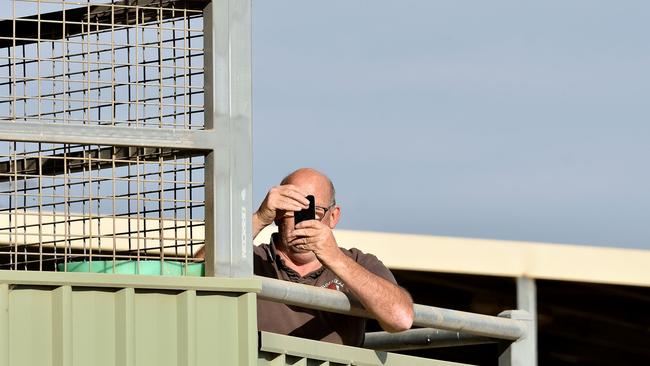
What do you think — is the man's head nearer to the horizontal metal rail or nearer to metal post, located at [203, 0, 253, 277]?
the horizontal metal rail

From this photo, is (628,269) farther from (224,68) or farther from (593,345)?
(224,68)

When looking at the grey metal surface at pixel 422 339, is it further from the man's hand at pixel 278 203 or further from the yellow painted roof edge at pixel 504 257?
the yellow painted roof edge at pixel 504 257

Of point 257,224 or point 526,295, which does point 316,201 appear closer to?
point 257,224

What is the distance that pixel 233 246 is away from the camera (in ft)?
15.2

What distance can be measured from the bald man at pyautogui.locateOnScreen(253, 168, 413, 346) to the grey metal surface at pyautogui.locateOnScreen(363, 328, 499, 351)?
400 millimetres

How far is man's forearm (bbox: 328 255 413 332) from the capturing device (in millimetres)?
5012

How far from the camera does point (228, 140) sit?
464cm

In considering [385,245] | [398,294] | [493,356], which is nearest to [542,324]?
[493,356]

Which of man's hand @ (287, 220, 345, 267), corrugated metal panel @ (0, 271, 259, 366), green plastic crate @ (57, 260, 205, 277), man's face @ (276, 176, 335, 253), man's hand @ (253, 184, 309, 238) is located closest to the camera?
corrugated metal panel @ (0, 271, 259, 366)

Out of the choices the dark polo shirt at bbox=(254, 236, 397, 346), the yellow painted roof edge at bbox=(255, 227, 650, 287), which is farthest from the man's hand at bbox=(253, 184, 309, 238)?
the yellow painted roof edge at bbox=(255, 227, 650, 287)

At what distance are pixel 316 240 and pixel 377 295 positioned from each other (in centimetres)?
33

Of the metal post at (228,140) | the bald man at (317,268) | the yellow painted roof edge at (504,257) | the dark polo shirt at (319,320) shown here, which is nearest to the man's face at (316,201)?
the bald man at (317,268)

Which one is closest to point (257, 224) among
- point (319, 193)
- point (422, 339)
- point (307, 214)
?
point (307, 214)

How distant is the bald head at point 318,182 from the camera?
5977mm
